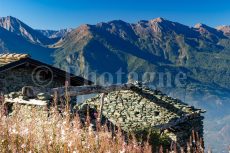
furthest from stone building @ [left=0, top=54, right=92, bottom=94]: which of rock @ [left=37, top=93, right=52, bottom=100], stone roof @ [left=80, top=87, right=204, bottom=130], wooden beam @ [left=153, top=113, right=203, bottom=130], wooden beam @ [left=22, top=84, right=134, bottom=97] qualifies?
wooden beam @ [left=153, top=113, right=203, bottom=130]

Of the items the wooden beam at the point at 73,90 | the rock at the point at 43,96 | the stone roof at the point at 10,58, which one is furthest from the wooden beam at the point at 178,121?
the stone roof at the point at 10,58

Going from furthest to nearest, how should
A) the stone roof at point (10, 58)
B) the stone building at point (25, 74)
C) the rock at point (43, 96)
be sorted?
1. the stone roof at point (10, 58)
2. the stone building at point (25, 74)
3. the rock at point (43, 96)

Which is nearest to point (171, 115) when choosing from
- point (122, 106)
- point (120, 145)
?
point (122, 106)

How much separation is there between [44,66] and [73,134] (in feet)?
52.8

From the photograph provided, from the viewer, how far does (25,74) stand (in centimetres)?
2064

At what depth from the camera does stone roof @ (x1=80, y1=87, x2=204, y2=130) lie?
22.7 m

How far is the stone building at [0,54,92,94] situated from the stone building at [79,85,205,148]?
2172 mm

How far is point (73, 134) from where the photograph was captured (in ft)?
18.5

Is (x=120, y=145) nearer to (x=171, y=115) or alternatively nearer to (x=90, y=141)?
(x=90, y=141)

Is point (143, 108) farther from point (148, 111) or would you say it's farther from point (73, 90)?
point (73, 90)

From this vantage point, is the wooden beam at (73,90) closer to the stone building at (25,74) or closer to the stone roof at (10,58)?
the stone building at (25,74)

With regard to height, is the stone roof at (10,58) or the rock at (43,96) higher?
the stone roof at (10,58)

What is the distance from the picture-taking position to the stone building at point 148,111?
73.7ft

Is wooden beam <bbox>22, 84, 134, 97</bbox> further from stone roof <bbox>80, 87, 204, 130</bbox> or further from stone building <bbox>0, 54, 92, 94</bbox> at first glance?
stone building <bbox>0, 54, 92, 94</bbox>
